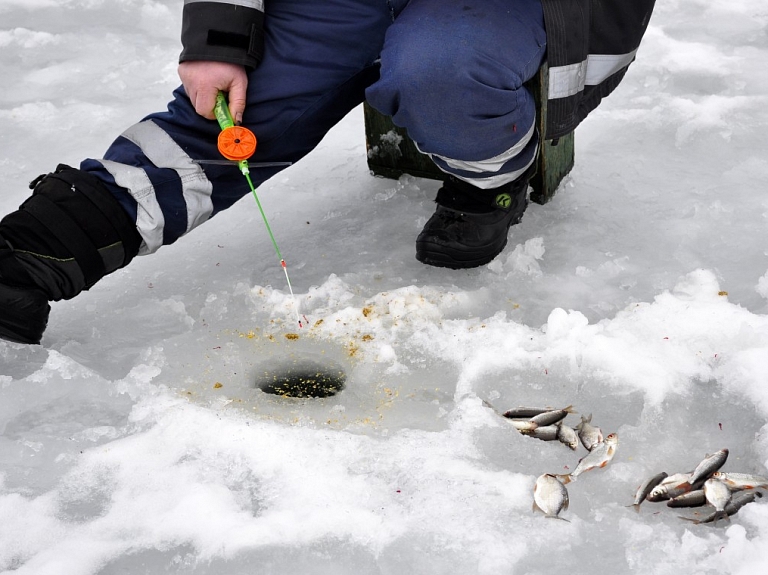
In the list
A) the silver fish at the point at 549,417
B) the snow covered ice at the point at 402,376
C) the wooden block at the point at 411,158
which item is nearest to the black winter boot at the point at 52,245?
the snow covered ice at the point at 402,376

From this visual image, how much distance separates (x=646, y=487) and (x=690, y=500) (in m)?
0.08

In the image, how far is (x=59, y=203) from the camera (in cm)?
188

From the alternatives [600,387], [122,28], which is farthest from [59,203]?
[122,28]

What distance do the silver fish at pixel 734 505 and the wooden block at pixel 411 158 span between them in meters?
1.14

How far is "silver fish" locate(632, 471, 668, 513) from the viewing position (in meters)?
1.50

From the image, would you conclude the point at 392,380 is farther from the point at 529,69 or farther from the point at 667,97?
the point at 667,97

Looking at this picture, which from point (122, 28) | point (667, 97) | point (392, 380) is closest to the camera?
point (392, 380)

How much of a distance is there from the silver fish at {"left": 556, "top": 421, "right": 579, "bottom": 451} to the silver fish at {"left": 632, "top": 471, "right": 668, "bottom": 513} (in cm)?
15

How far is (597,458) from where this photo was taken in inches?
62.0

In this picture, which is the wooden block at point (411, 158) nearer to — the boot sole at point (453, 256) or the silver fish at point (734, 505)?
the boot sole at point (453, 256)

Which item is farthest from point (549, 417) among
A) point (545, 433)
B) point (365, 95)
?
point (365, 95)

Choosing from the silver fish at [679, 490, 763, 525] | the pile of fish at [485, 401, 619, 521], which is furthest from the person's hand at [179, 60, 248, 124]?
the silver fish at [679, 490, 763, 525]

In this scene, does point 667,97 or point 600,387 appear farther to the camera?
point 667,97

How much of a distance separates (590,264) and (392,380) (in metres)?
0.67
